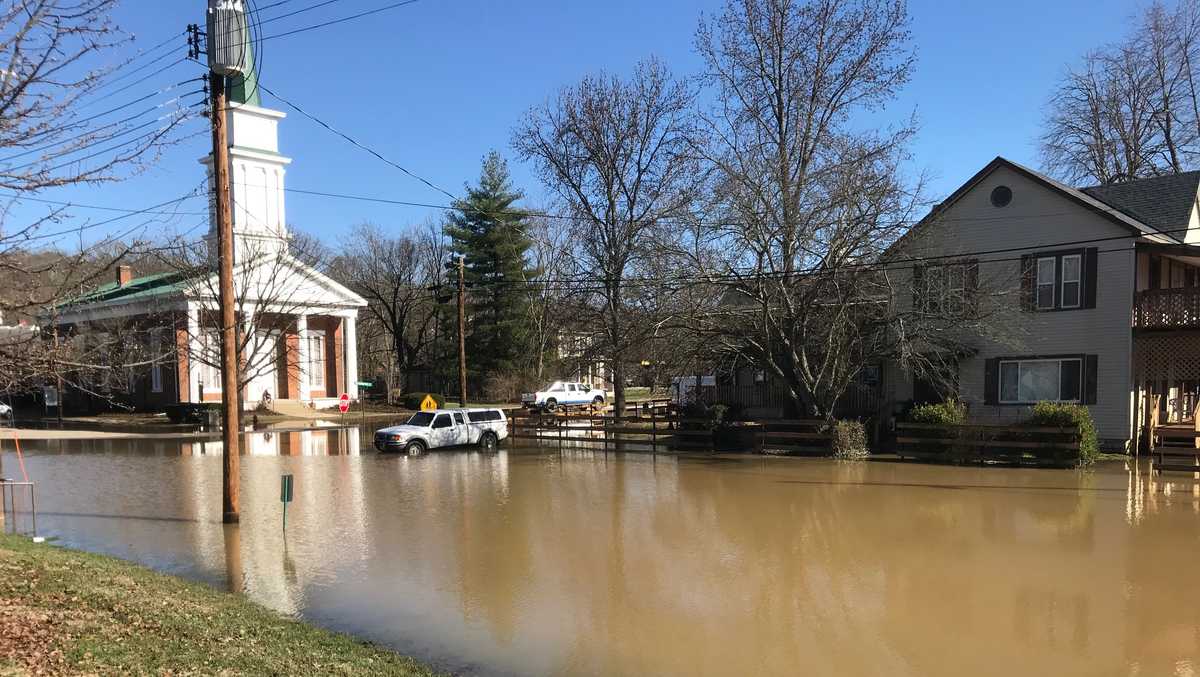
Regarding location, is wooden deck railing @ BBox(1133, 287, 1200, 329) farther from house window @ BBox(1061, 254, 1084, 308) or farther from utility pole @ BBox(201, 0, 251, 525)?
utility pole @ BBox(201, 0, 251, 525)

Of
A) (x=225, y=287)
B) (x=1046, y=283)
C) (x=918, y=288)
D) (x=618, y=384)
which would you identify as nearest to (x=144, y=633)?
(x=225, y=287)

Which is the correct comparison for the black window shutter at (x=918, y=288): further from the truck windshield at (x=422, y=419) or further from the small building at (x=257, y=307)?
the small building at (x=257, y=307)

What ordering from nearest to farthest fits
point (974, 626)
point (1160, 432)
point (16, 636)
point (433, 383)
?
point (16, 636)
point (974, 626)
point (1160, 432)
point (433, 383)

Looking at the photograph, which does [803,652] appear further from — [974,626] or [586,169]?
[586,169]

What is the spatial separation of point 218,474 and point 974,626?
20097 millimetres

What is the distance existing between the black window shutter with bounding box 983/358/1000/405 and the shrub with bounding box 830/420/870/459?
15.4 ft

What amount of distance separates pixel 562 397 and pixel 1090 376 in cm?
3083

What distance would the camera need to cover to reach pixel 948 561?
462 inches

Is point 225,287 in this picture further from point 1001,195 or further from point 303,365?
point 303,365

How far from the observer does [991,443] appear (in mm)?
22125

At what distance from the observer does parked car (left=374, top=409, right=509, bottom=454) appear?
2698 centimetres

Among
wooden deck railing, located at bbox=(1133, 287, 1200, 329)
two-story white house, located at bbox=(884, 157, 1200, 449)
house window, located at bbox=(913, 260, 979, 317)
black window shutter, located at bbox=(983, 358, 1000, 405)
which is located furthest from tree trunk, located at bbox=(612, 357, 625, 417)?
wooden deck railing, located at bbox=(1133, 287, 1200, 329)

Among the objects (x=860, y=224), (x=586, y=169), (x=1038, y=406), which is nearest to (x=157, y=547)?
(x=860, y=224)

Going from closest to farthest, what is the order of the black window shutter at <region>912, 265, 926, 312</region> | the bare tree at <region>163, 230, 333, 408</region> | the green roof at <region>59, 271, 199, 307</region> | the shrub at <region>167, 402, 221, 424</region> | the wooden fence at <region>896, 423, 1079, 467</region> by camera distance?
the wooden fence at <region>896, 423, 1079, 467</region> < the black window shutter at <region>912, 265, 926, 312</region> < the bare tree at <region>163, 230, 333, 408</region> < the shrub at <region>167, 402, 221, 424</region> < the green roof at <region>59, 271, 199, 307</region>
